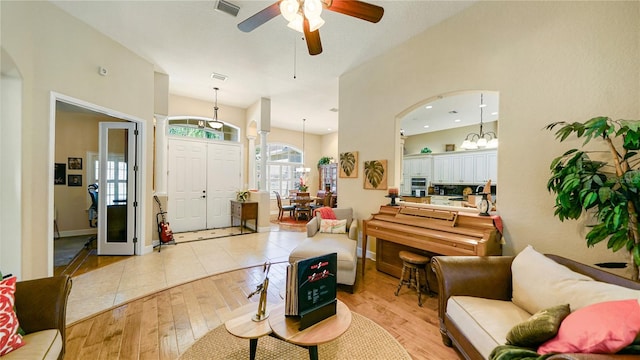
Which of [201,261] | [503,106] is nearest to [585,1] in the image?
[503,106]

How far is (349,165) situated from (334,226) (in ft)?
4.05

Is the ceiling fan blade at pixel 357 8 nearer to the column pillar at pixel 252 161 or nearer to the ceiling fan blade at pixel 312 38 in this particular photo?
the ceiling fan blade at pixel 312 38

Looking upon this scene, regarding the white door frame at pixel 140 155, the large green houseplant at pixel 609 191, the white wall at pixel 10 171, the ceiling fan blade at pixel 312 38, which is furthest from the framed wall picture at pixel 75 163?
the large green houseplant at pixel 609 191

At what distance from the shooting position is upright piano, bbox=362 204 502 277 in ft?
7.57

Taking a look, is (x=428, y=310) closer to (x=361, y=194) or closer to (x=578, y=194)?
(x=578, y=194)

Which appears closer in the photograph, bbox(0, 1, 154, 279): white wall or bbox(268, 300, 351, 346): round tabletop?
bbox(268, 300, 351, 346): round tabletop

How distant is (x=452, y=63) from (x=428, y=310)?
9.54ft

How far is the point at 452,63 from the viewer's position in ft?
9.69

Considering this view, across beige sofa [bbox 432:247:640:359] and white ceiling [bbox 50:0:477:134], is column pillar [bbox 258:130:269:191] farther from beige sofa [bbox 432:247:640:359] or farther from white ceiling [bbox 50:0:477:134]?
beige sofa [bbox 432:247:640:359]

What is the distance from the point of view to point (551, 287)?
4.94 feet

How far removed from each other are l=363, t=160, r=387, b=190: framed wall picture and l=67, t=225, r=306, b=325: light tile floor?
76.6 inches

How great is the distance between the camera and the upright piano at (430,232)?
2.31 meters

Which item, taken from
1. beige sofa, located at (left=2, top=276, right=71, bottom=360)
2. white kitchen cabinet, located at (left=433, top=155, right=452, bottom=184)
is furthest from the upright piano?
white kitchen cabinet, located at (left=433, top=155, right=452, bottom=184)

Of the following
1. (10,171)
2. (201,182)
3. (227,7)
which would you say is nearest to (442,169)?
(201,182)
